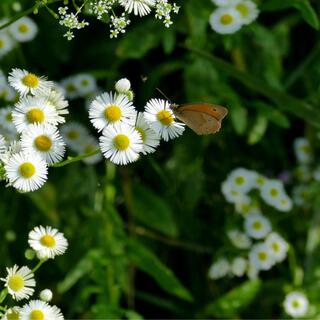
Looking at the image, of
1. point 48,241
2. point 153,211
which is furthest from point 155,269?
point 48,241

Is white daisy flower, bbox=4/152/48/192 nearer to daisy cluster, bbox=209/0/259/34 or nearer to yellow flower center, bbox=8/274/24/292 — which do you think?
yellow flower center, bbox=8/274/24/292

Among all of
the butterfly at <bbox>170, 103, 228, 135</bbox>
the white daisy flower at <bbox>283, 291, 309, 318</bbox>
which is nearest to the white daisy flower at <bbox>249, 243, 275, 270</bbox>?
the white daisy flower at <bbox>283, 291, 309, 318</bbox>

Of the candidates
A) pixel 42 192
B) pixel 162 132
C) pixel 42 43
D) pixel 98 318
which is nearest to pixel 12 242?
pixel 42 192

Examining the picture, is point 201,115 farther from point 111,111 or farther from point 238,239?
point 238,239

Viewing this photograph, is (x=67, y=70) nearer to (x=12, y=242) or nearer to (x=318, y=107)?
(x=12, y=242)

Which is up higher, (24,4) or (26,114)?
(24,4)

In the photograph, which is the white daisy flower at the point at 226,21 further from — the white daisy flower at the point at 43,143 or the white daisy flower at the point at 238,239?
the white daisy flower at the point at 43,143
